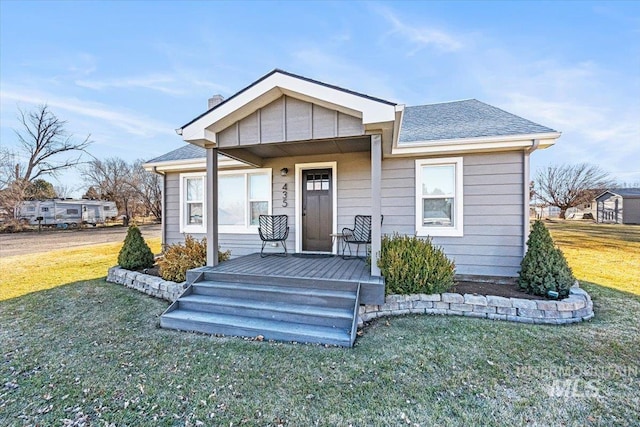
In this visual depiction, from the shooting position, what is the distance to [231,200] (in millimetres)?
7148

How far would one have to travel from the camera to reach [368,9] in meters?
9.02

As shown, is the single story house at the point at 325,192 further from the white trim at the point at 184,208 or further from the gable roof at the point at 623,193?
the gable roof at the point at 623,193

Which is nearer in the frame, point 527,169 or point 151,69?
point 527,169

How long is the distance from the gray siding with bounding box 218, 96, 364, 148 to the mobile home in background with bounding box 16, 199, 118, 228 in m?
25.6

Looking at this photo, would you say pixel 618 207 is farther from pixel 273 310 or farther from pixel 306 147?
pixel 273 310

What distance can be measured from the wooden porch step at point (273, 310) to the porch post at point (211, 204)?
32.8 inches

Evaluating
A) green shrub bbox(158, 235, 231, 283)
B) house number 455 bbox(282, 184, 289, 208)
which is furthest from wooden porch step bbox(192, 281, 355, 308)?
house number 455 bbox(282, 184, 289, 208)

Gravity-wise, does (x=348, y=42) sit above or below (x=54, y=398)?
above

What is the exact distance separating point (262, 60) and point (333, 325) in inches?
496

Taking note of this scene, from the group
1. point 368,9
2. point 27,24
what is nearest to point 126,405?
point 368,9

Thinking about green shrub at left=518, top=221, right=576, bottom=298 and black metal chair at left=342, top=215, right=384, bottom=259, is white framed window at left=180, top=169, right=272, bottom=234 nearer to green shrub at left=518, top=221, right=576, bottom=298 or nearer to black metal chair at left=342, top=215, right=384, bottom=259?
black metal chair at left=342, top=215, right=384, bottom=259

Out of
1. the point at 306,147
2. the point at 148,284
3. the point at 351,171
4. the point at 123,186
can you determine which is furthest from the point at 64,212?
the point at 351,171

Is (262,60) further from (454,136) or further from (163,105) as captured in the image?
(454,136)

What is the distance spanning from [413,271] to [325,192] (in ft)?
10.0
